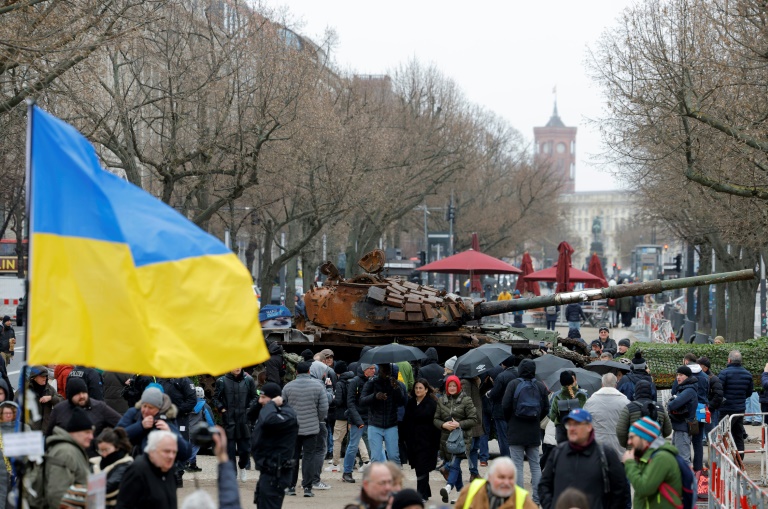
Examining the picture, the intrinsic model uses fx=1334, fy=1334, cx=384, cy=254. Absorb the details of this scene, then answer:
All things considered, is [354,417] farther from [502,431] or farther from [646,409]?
[646,409]

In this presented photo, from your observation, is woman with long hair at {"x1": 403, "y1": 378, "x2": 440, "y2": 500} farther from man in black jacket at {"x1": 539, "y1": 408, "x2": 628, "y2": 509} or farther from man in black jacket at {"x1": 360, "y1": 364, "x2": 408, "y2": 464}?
man in black jacket at {"x1": 539, "y1": 408, "x2": 628, "y2": 509}

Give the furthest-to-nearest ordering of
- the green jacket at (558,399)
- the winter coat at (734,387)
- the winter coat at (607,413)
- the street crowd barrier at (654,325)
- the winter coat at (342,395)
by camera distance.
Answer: the street crowd barrier at (654,325) < the winter coat at (734,387) < the winter coat at (342,395) < the green jacket at (558,399) < the winter coat at (607,413)

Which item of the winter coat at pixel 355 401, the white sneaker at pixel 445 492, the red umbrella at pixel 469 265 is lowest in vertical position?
the white sneaker at pixel 445 492

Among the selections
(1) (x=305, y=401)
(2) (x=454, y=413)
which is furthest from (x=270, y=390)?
(2) (x=454, y=413)

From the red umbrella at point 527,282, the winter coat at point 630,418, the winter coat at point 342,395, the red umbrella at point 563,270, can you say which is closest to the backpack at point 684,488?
the winter coat at point 630,418

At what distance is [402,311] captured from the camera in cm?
2238

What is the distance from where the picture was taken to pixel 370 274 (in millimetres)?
23469

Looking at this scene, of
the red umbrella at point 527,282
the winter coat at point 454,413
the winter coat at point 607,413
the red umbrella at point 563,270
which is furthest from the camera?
the red umbrella at point 527,282

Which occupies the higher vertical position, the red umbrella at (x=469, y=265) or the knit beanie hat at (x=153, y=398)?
the red umbrella at (x=469, y=265)

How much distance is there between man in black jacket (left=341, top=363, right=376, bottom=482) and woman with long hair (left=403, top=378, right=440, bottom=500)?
1.51 meters

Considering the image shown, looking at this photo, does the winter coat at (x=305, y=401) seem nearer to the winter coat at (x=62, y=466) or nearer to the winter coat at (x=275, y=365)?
the winter coat at (x=275, y=365)

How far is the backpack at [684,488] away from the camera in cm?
932

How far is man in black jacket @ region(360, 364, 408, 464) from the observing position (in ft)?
49.1

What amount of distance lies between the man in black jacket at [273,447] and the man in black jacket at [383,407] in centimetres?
244
